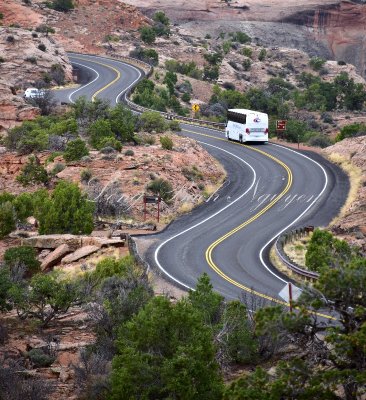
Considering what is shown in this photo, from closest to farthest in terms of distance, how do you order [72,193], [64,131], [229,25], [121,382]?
[121,382] < [72,193] < [64,131] < [229,25]

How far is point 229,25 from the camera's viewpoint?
144m

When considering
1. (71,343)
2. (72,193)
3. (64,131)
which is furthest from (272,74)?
(71,343)

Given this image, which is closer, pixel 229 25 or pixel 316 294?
pixel 316 294

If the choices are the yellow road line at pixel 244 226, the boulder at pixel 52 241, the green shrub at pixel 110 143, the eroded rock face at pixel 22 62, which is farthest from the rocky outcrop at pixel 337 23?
the boulder at pixel 52 241

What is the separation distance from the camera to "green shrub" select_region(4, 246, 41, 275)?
31228mm

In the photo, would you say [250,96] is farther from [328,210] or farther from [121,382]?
[121,382]

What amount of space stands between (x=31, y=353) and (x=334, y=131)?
2591 inches

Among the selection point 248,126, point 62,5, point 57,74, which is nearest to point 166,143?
point 248,126

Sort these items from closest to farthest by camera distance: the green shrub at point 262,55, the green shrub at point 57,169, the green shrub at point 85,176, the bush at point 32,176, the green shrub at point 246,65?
the green shrub at point 85,176 < the bush at point 32,176 < the green shrub at point 57,169 < the green shrub at point 246,65 < the green shrub at point 262,55

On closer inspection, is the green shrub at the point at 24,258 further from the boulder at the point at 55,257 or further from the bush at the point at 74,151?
the bush at the point at 74,151

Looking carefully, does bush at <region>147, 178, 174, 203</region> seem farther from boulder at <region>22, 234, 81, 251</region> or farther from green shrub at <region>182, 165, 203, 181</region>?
boulder at <region>22, 234, 81, 251</region>

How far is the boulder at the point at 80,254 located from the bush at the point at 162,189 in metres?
10.8

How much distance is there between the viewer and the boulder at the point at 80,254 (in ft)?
107

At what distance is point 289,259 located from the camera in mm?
34062
